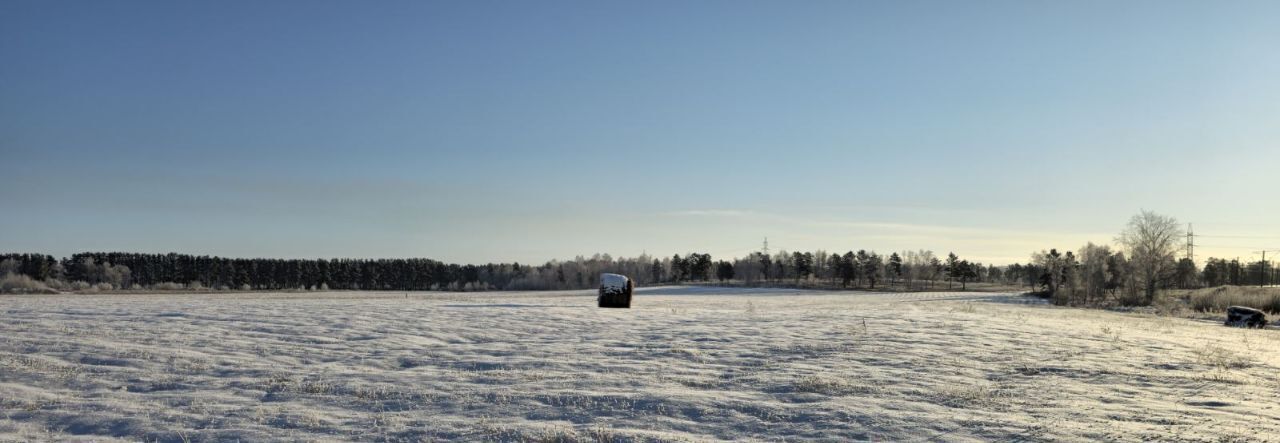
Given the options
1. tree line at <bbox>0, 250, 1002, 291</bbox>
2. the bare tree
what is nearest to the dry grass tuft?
the bare tree

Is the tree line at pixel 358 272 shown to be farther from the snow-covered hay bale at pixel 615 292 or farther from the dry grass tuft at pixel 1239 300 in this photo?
the snow-covered hay bale at pixel 615 292

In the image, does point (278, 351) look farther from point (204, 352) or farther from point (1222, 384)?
point (1222, 384)

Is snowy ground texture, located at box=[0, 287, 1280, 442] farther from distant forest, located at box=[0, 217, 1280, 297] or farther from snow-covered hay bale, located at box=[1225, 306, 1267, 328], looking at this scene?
distant forest, located at box=[0, 217, 1280, 297]

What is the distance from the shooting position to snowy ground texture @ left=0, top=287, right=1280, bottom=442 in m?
10.9

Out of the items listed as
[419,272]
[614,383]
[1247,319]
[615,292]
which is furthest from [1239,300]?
[419,272]

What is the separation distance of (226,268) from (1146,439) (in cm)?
18709

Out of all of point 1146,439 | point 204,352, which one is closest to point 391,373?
point 204,352

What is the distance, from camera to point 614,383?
14.1 m

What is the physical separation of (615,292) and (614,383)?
24.6 metres

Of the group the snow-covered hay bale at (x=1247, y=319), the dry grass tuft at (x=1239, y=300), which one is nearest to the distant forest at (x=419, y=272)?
the dry grass tuft at (x=1239, y=300)

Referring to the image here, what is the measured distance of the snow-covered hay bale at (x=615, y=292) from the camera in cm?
3841

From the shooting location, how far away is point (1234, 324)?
3831 centimetres

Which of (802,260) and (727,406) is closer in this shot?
(727,406)

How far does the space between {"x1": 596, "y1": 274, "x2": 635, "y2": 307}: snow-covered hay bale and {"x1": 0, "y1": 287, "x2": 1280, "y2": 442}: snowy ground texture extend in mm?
14913
